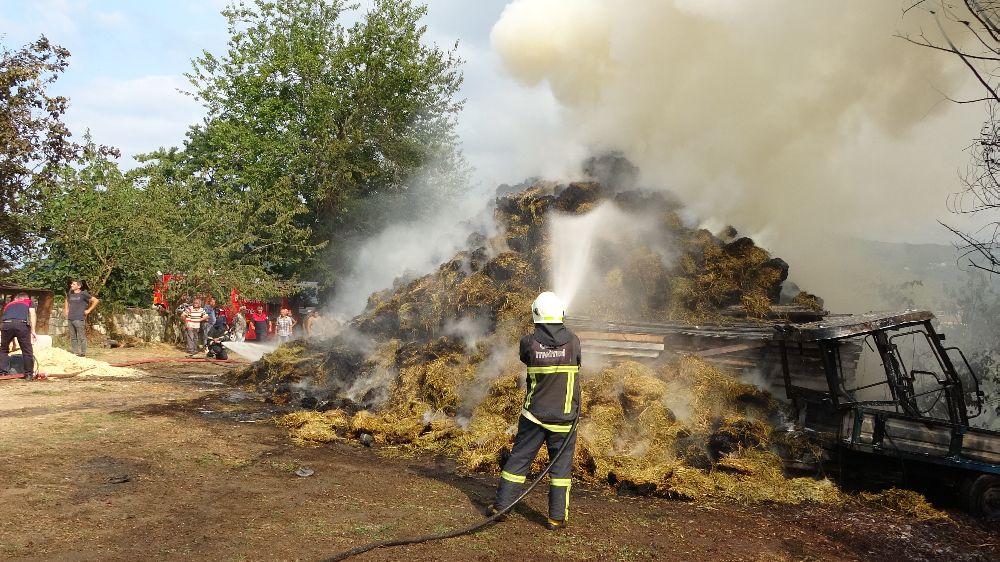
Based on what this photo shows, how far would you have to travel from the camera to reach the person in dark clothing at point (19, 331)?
40.5 feet

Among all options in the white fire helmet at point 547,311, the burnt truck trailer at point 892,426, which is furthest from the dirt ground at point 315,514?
the white fire helmet at point 547,311

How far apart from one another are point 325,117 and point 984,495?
29104 millimetres

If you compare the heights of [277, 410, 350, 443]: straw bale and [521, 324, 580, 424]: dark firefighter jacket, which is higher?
[521, 324, 580, 424]: dark firefighter jacket

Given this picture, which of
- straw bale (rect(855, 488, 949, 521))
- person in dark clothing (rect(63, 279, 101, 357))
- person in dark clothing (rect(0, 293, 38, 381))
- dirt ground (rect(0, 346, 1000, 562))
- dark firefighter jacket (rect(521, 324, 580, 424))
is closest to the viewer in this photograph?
dirt ground (rect(0, 346, 1000, 562))

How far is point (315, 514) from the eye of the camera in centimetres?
584

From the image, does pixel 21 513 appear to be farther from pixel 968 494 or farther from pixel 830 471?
pixel 968 494

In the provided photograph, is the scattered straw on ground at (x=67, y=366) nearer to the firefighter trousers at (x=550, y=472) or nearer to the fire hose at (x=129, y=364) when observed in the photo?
the fire hose at (x=129, y=364)

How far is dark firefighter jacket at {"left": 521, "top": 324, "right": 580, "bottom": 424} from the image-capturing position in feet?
19.5

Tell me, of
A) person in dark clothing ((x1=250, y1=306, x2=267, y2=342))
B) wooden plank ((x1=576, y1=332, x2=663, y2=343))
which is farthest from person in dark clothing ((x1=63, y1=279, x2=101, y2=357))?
wooden plank ((x1=576, y1=332, x2=663, y2=343))

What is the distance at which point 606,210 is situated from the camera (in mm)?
14555

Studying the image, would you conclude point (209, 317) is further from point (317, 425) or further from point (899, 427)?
point (899, 427)

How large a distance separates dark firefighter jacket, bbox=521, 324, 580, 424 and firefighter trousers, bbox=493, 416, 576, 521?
0.12 m

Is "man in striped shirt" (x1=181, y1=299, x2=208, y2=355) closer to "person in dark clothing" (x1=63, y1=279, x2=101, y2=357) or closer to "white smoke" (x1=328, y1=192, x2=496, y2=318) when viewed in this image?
"person in dark clothing" (x1=63, y1=279, x2=101, y2=357)

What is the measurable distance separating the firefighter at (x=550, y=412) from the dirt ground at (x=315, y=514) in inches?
12.4
